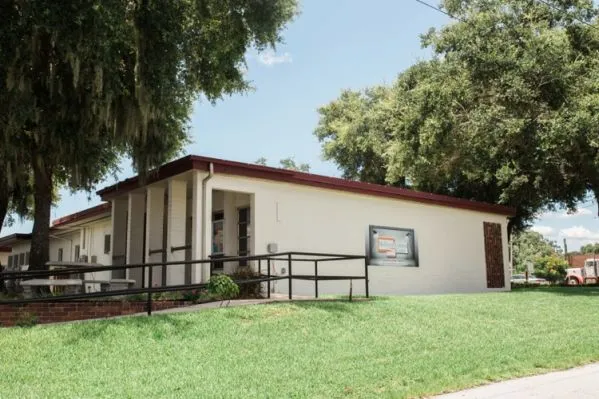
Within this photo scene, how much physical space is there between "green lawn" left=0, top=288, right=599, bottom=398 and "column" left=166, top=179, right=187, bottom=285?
5.15 meters

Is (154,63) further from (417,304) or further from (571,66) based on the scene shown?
(571,66)

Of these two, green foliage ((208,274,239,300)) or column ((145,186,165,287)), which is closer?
green foliage ((208,274,239,300))

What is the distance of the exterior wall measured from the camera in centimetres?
1530

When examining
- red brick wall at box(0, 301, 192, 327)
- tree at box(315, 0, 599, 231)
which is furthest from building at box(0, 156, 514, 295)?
red brick wall at box(0, 301, 192, 327)

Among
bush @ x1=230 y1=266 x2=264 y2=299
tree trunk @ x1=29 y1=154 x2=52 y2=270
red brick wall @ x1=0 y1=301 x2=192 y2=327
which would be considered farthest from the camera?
tree trunk @ x1=29 y1=154 x2=52 y2=270

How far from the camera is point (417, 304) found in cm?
1219

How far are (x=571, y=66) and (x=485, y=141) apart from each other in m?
3.33

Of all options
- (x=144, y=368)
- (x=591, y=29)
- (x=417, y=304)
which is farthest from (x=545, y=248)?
(x=144, y=368)

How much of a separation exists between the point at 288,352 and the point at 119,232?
1256 cm

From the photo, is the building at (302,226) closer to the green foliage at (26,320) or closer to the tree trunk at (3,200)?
the tree trunk at (3,200)

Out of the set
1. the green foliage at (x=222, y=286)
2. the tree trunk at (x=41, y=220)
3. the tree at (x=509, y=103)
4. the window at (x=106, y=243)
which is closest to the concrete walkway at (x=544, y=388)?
the green foliage at (x=222, y=286)

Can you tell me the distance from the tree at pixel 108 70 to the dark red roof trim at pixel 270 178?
1.03 meters

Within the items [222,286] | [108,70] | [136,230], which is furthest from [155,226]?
[222,286]

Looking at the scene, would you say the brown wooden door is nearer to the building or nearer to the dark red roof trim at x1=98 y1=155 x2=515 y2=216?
the building
